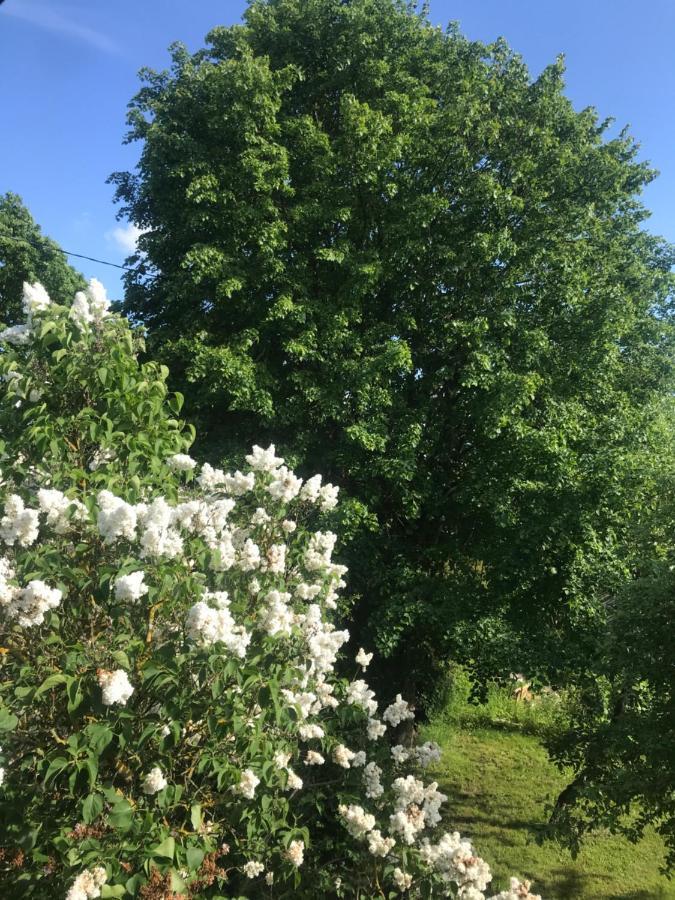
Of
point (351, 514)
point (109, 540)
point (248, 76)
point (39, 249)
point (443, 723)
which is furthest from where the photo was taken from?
point (39, 249)

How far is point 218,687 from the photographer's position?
2564mm

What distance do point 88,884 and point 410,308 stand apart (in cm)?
837

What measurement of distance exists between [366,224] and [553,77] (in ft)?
15.0

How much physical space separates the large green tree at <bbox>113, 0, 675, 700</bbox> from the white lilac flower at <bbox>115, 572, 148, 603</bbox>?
528 centimetres

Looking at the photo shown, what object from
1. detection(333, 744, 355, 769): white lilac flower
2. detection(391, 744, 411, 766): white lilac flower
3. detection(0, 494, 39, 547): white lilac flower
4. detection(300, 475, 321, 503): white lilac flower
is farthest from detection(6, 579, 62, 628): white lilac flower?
detection(391, 744, 411, 766): white lilac flower

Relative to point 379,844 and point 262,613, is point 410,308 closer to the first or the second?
point 262,613

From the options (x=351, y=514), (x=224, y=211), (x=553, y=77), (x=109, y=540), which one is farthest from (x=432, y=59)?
(x=109, y=540)

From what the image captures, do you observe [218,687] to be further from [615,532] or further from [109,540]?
[615,532]

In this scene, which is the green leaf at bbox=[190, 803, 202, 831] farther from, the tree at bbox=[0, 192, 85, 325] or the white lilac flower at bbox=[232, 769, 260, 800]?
the tree at bbox=[0, 192, 85, 325]

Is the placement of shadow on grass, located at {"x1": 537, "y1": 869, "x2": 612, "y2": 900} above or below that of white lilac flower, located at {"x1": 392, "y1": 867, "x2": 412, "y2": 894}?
below

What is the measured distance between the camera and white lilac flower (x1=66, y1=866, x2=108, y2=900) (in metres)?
2.33

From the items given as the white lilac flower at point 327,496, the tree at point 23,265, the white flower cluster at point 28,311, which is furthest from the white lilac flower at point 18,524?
the tree at point 23,265

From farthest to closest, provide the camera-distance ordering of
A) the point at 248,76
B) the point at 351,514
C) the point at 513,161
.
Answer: the point at 513,161, the point at 248,76, the point at 351,514

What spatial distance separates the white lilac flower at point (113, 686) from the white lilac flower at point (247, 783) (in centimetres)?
94
